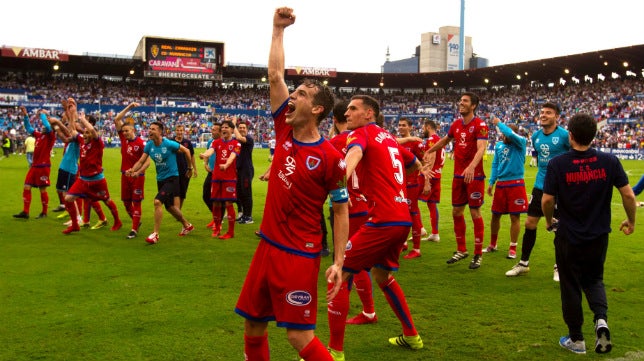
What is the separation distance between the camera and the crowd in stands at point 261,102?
174 ft

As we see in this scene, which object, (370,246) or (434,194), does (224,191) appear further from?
(370,246)

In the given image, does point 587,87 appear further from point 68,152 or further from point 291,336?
point 291,336

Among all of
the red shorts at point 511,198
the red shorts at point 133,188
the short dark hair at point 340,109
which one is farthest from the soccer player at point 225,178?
the red shorts at point 511,198

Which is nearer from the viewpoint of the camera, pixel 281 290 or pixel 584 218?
pixel 281 290

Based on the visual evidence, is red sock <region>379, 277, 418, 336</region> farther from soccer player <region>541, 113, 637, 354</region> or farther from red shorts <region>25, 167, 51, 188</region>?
red shorts <region>25, 167, 51, 188</region>

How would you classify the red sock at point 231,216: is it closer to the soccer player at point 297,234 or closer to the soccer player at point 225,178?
the soccer player at point 225,178

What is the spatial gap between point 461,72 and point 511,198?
63.0m

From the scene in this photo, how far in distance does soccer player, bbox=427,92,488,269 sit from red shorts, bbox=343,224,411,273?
3.67 meters

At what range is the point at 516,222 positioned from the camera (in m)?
8.66

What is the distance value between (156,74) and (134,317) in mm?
62758

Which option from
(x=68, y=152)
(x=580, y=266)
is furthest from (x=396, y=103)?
(x=580, y=266)

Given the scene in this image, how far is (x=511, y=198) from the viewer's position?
8742 mm

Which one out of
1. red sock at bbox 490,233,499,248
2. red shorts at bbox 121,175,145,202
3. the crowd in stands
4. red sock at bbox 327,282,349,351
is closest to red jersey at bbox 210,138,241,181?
red shorts at bbox 121,175,145,202

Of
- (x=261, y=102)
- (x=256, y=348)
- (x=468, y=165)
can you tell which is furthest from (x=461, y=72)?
(x=256, y=348)
